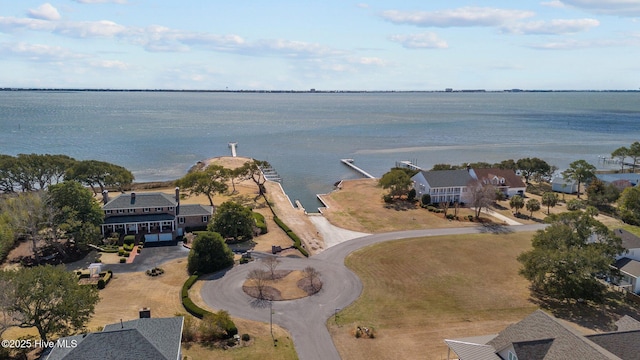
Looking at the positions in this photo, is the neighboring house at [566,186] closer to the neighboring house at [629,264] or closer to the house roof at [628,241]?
the neighboring house at [629,264]

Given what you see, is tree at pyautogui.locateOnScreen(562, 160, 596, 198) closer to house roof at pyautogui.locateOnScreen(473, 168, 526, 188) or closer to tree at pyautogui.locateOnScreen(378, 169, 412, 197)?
house roof at pyautogui.locateOnScreen(473, 168, 526, 188)

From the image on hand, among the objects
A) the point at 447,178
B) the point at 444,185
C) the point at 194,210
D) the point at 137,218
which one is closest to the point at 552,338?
the point at 194,210

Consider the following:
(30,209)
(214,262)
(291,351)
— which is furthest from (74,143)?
(291,351)

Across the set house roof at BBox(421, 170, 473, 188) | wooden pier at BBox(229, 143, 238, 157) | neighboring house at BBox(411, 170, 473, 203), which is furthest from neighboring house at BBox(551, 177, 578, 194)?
wooden pier at BBox(229, 143, 238, 157)

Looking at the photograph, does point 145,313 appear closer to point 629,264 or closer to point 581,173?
point 629,264

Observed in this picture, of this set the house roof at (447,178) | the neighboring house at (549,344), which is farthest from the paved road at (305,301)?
the house roof at (447,178)

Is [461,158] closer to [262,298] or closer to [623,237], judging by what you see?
[623,237]
